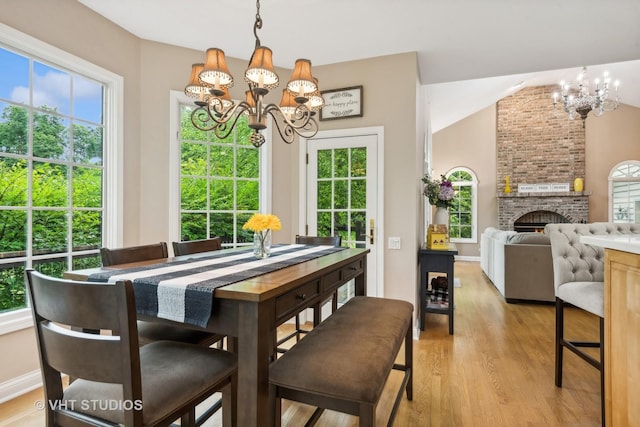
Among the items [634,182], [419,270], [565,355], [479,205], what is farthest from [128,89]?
[634,182]

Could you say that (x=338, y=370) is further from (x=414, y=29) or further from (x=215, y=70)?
(x=414, y=29)

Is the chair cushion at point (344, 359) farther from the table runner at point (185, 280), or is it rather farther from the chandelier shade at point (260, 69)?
the chandelier shade at point (260, 69)

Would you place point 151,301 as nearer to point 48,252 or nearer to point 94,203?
point 48,252

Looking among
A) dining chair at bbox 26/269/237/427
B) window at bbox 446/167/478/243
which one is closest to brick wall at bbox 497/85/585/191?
window at bbox 446/167/478/243

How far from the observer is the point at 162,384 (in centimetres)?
109

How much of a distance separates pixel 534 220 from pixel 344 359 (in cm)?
897

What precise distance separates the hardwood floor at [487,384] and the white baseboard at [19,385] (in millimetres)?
46

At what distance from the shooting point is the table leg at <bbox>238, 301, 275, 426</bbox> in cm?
115

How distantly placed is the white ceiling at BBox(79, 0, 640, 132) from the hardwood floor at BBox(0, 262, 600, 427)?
2.78 metres

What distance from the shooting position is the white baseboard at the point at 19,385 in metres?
2.07

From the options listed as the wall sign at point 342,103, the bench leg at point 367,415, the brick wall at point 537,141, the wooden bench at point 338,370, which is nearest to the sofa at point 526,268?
the wall sign at point 342,103

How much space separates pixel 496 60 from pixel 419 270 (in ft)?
7.73

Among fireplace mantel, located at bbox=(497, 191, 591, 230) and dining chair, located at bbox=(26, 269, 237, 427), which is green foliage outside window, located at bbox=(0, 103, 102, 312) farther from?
fireplace mantel, located at bbox=(497, 191, 591, 230)

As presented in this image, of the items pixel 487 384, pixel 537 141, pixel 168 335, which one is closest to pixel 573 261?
pixel 487 384
